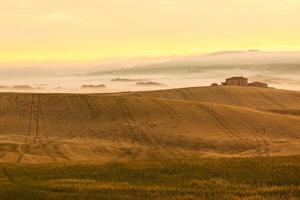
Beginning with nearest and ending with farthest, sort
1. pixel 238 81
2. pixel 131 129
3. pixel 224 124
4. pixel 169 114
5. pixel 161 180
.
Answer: pixel 161 180, pixel 131 129, pixel 224 124, pixel 169 114, pixel 238 81

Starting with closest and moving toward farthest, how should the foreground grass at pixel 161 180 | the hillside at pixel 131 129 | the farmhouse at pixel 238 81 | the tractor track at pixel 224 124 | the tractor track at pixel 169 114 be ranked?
the foreground grass at pixel 161 180
the hillside at pixel 131 129
the tractor track at pixel 169 114
the tractor track at pixel 224 124
the farmhouse at pixel 238 81

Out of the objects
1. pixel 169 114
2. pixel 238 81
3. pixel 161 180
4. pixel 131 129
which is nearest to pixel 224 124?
pixel 169 114

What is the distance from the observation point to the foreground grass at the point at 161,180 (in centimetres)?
1850

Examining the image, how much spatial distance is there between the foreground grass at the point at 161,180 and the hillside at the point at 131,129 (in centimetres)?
3365

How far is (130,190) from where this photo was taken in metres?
19.2

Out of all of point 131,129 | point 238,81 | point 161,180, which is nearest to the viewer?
point 161,180

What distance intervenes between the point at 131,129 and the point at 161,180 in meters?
64.1

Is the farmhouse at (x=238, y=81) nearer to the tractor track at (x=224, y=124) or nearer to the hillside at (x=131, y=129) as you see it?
the hillside at (x=131, y=129)

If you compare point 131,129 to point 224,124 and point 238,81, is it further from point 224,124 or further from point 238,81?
point 238,81

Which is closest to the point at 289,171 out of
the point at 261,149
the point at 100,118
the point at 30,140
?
the point at 261,149

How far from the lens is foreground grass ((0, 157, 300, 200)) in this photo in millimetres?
18500

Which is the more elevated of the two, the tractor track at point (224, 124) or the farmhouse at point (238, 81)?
the farmhouse at point (238, 81)

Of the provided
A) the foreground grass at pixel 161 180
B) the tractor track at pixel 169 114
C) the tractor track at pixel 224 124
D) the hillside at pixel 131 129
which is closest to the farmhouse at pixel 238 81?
the hillside at pixel 131 129

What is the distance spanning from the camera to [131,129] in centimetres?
8525
